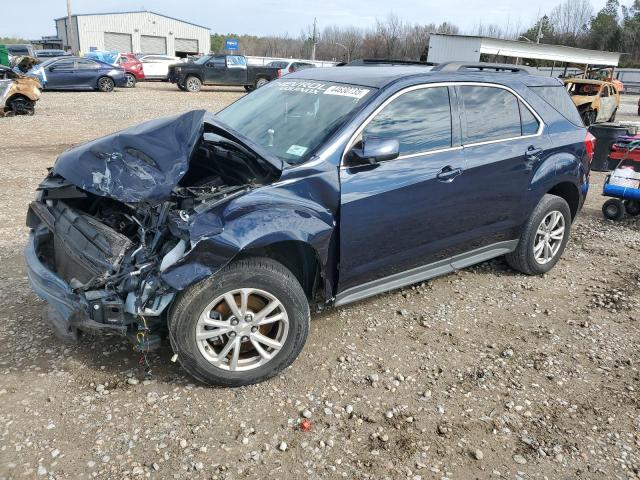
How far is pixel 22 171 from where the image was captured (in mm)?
8555

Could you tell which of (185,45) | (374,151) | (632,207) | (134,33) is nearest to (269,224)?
(374,151)

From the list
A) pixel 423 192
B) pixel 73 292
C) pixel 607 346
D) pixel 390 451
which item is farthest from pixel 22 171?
pixel 607 346

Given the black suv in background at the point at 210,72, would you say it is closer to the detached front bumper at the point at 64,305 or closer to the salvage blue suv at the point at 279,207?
the salvage blue suv at the point at 279,207

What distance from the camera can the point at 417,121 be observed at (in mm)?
3859

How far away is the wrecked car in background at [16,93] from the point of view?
45.9ft

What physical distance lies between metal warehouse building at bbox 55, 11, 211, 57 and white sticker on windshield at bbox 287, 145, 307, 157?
58.8 metres

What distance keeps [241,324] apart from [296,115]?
1682 millimetres

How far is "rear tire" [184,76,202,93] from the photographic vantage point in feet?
80.1

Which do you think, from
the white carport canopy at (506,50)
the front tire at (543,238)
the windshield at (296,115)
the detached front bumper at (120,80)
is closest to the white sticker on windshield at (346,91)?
the windshield at (296,115)

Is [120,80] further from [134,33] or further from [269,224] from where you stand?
[134,33]

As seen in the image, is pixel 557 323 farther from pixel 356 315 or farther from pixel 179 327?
pixel 179 327

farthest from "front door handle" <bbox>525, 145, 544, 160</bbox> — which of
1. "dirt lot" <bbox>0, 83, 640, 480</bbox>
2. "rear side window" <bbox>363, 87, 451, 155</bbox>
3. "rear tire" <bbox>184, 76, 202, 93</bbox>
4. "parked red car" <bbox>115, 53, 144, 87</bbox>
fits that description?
"parked red car" <bbox>115, 53, 144, 87</bbox>

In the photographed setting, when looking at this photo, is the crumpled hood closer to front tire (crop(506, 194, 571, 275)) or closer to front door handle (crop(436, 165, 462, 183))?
front door handle (crop(436, 165, 462, 183))

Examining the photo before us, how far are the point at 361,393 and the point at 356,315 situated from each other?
3.26 ft
